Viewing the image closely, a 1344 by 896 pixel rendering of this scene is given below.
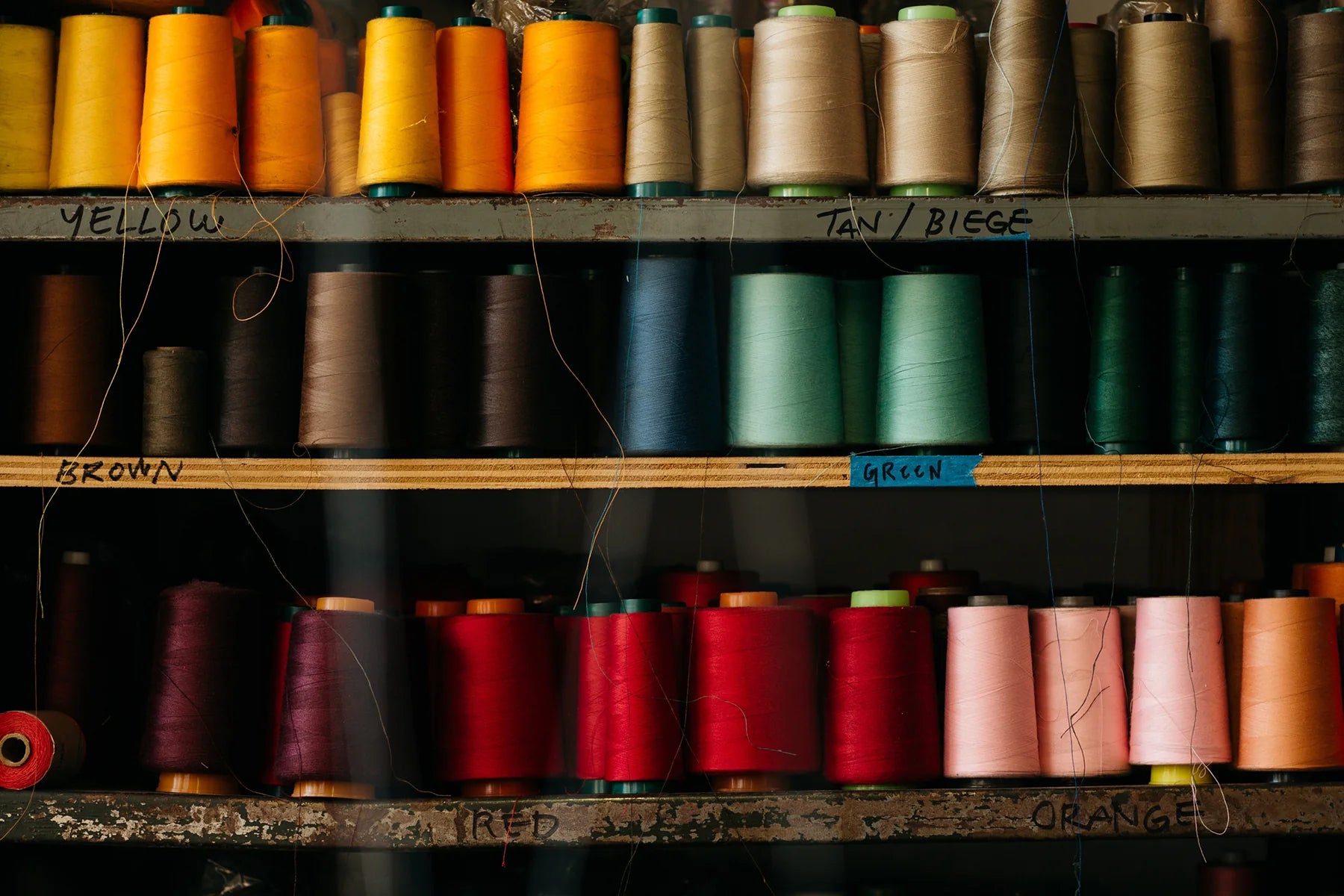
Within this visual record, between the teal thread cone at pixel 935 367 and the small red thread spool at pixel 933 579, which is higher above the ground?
the teal thread cone at pixel 935 367

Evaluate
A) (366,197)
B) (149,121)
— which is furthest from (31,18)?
(366,197)

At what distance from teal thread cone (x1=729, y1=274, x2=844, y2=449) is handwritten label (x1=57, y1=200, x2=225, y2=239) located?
0.62 m

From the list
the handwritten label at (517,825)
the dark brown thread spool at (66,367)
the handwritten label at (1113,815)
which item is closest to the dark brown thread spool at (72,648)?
the dark brown thread spool at (66,367)

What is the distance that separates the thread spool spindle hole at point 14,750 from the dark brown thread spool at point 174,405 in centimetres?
35

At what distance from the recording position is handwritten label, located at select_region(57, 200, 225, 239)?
1383 millimetres

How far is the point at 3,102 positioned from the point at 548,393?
0.75m

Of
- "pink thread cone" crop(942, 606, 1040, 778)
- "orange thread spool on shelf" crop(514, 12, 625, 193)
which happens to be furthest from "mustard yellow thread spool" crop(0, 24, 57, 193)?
"pink thread cone" crop(942, 606, 1040, 778)

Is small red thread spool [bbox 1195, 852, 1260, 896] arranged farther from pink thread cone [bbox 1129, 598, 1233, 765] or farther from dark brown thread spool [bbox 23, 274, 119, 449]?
dark brown thread spool [bbox 23, 274, 119, 449]

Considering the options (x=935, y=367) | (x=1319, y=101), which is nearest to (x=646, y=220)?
(x=935, y=367)

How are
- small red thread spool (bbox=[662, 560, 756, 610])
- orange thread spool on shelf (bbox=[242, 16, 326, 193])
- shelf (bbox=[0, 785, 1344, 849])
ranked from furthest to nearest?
small red thread spool (bbox=[662, 560, 756, 610]) < orange thread spool on shelf (bbox=[242, 16, 326, 193]) < shelf (bbox=[0, 785, 1344, 849])

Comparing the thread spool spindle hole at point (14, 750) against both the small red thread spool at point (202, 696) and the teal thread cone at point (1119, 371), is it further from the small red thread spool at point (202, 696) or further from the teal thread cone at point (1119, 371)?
the teal thread cone at point (1119, 371)

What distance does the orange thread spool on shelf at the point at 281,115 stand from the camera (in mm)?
1445

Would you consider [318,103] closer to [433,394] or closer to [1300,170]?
[433,394]

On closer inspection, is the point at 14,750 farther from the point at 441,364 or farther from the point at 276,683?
the point at 441,364
